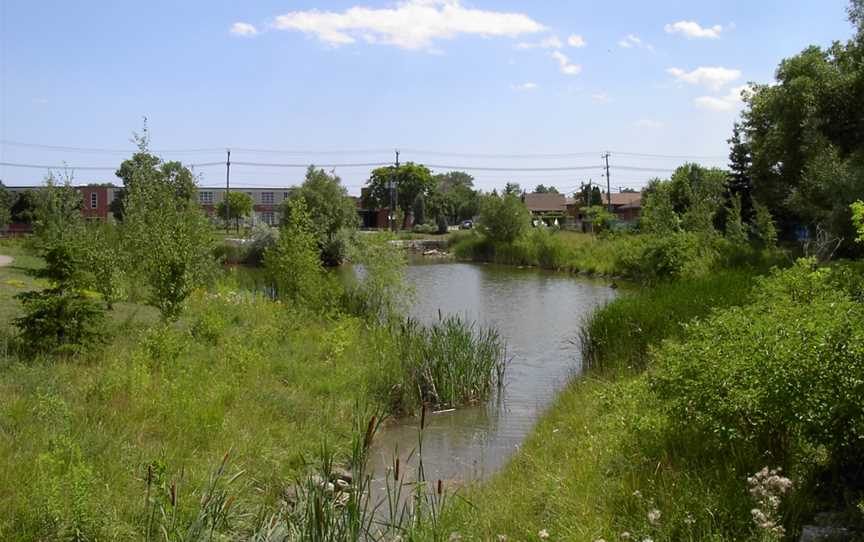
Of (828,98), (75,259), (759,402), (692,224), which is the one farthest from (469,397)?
(692,224)

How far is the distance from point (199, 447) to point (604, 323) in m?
7.86

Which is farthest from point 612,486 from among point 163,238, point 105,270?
point 105,270

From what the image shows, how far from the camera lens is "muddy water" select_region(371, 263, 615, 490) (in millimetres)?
9680

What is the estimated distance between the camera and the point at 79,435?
7.04 metres

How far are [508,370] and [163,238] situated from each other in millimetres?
6761

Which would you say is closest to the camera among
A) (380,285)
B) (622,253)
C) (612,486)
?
(612,486)

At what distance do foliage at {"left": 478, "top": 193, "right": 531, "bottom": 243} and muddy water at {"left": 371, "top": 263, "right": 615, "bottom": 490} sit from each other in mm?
15946

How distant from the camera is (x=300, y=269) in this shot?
17984mm

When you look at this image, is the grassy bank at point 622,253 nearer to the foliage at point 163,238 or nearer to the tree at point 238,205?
the foliage at point 163,238

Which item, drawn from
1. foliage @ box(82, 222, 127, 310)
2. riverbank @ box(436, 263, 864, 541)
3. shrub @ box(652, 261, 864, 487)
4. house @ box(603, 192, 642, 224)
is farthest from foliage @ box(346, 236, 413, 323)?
house @ box(603, 192, 642, 224)

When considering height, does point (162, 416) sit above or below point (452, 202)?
below

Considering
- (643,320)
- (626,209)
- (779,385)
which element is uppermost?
(626,209)

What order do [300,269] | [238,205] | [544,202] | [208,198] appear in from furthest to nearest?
[544,202], [208,198], [238,205], [300,269]

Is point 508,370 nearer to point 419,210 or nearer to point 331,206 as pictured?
point 331,206
